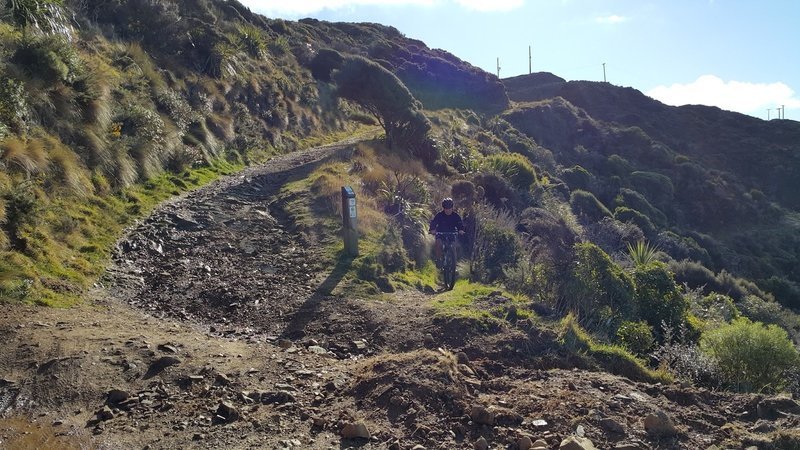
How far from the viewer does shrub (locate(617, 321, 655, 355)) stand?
772cm

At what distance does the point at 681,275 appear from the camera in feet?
68.3

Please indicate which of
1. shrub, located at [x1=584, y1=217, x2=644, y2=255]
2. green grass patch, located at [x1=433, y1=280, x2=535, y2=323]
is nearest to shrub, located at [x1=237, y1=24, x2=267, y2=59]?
shrub, located at [x1=584, y1=217, x2=644, y2=255]

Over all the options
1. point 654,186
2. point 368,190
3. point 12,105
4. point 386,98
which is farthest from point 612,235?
point 654,186

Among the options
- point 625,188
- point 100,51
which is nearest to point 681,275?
point 625,188

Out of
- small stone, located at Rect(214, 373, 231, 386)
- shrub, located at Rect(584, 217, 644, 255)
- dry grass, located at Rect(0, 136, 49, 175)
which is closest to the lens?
small stone, located at Rect(214, 373, 231, 386)

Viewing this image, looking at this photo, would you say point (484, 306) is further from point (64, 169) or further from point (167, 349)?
point (64, 169)

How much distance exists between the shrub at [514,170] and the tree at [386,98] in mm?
2576

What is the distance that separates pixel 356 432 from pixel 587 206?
74.1ft

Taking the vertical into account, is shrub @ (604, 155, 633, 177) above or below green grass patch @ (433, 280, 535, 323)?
above

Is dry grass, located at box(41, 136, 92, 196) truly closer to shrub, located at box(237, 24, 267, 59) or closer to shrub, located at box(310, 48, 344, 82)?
shrub, located at box(237, 24, 267, 59)

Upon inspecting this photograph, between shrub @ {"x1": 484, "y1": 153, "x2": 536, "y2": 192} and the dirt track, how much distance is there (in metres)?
12.8

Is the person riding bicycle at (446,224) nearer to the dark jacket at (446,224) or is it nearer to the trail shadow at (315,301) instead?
the dark jacket at (446,224)

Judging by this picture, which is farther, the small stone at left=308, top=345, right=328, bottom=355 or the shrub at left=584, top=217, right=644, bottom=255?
the shrub at left=584, top=217, right=644, bottom=255

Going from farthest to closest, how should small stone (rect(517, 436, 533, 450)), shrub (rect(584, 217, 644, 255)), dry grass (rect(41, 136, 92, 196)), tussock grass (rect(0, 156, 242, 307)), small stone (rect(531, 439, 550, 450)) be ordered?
1. shrub (rect(584, 217, 644, 255))
2. dry grass (rect(41, 136, 92, 196))
3. tussock grass (rect(0, 156, 242, 307))
4. small stone (rect(517, 436, 533, 450))
5. small stone (rect(531, 439, 550, 450))
